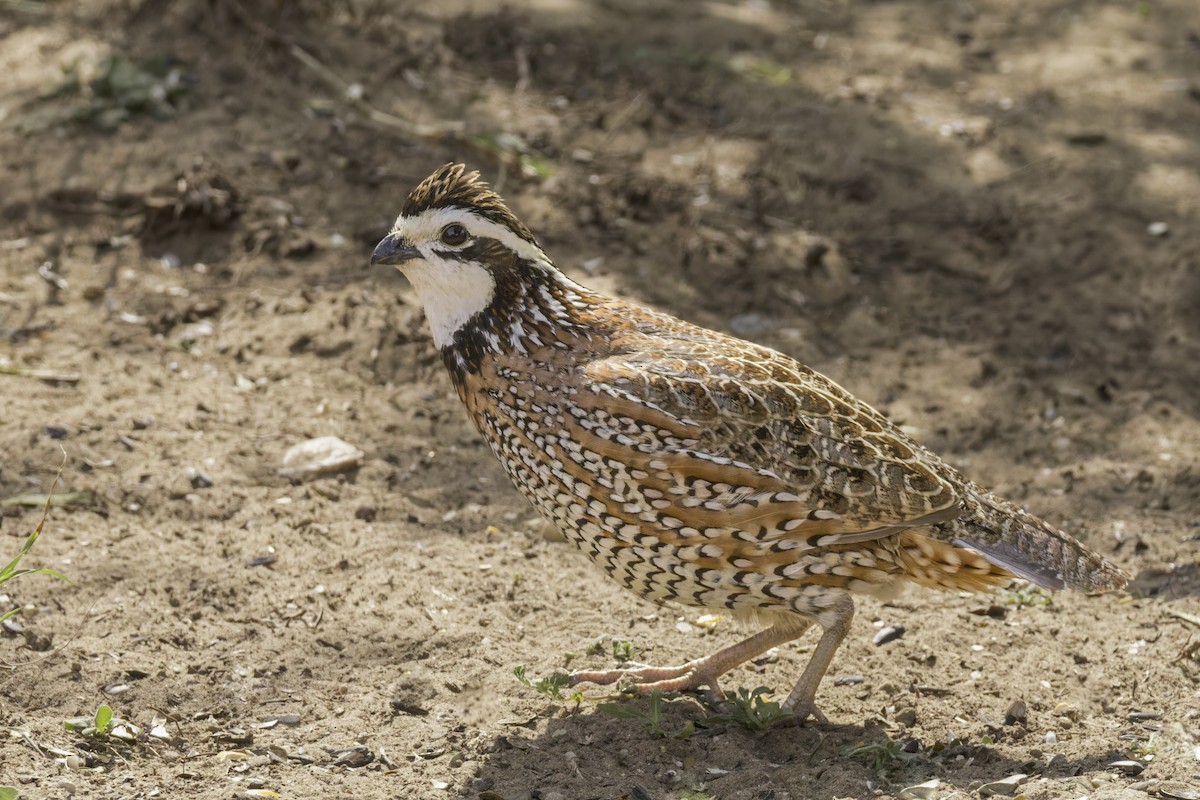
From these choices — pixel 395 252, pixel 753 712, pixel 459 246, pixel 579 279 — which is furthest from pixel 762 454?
pixel 579 279

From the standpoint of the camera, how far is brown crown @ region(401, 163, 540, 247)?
17.3 ft

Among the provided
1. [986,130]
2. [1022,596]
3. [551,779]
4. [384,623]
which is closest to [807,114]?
[986,130]

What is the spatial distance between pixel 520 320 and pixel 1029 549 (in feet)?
6.95

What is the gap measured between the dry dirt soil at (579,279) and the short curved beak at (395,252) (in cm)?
149

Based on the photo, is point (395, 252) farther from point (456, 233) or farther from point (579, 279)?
point (579, 279)

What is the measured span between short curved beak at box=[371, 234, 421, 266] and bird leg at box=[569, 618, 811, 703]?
1.74m

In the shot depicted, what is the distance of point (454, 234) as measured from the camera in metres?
5.28

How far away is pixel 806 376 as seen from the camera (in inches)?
214

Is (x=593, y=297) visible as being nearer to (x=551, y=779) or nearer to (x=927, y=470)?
(x=927, y=470)

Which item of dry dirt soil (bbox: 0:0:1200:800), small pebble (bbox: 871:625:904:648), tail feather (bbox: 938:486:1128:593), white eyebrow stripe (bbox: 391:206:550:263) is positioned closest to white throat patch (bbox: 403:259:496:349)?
white eyebrow stripe (bbox: 391:206:550:263)

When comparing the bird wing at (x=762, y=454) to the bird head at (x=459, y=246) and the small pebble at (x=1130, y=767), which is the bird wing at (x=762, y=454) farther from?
the small pebble at (x=1130, y=767)

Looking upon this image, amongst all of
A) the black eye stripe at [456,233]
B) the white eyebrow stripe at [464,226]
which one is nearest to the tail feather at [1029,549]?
the white eyebrow stripe at [464,226]

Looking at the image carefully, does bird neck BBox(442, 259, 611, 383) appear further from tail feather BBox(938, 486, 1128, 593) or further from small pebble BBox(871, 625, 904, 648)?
small pebble BBox(871, 625, 904, 648)

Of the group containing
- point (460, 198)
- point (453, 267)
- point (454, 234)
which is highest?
point (460, 198)
